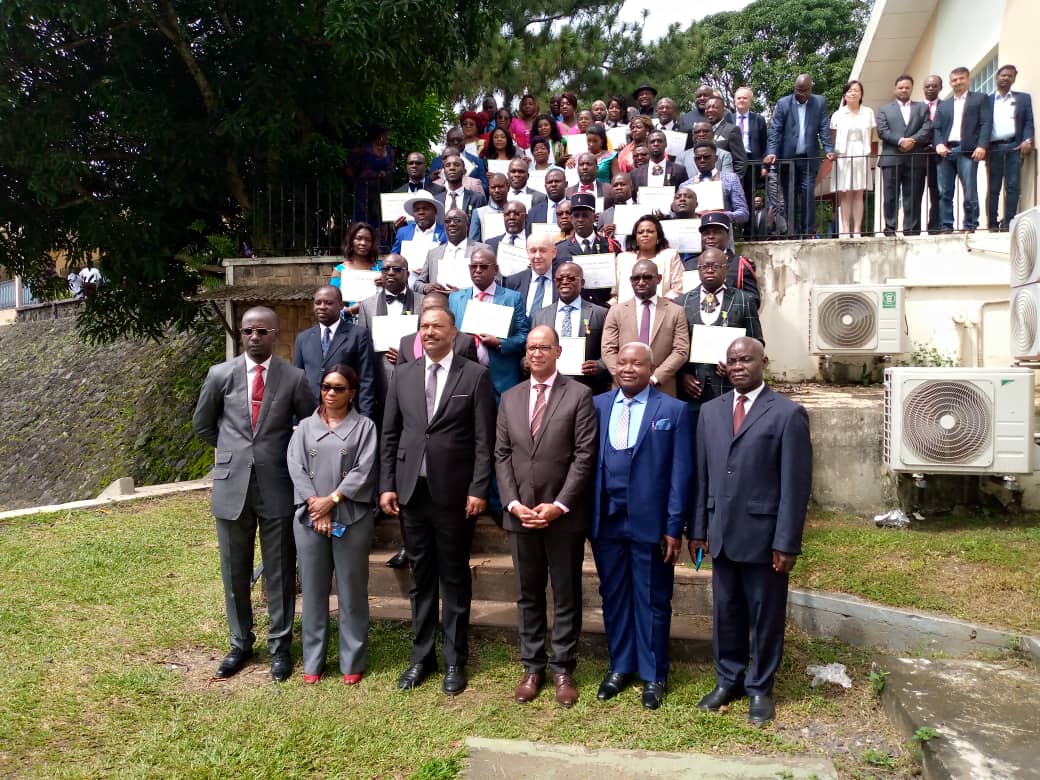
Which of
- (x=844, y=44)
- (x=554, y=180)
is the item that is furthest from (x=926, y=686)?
(x=844, y=44)

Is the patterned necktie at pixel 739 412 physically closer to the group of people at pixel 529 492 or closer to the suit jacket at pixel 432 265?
the group of people at pixel 529 492

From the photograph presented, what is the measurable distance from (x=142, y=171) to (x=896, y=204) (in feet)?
31.5

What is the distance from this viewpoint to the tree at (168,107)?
9.69m

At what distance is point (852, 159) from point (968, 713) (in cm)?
726

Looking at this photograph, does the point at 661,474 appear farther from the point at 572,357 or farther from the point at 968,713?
the point at 968,713

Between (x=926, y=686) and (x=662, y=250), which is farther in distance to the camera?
(x=662, y=250)

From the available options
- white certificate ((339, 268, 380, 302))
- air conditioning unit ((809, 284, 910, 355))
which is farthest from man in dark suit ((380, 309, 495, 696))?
air conditioning unit ((809, 284, 910, 355))

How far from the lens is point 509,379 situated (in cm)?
626

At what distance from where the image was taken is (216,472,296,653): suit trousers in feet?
17.2

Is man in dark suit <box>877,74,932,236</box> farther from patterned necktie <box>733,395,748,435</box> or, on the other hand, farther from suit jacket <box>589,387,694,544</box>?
suit jacket <box>589,387,694,544</box>

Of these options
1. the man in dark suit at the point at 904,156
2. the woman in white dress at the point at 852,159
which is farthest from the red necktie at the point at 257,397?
the man in dark suit at the point at 904,156

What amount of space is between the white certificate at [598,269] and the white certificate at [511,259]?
48cm

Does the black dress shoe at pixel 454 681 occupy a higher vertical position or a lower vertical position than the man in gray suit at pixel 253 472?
lower

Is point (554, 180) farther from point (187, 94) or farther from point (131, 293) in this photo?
point (131, 293)
